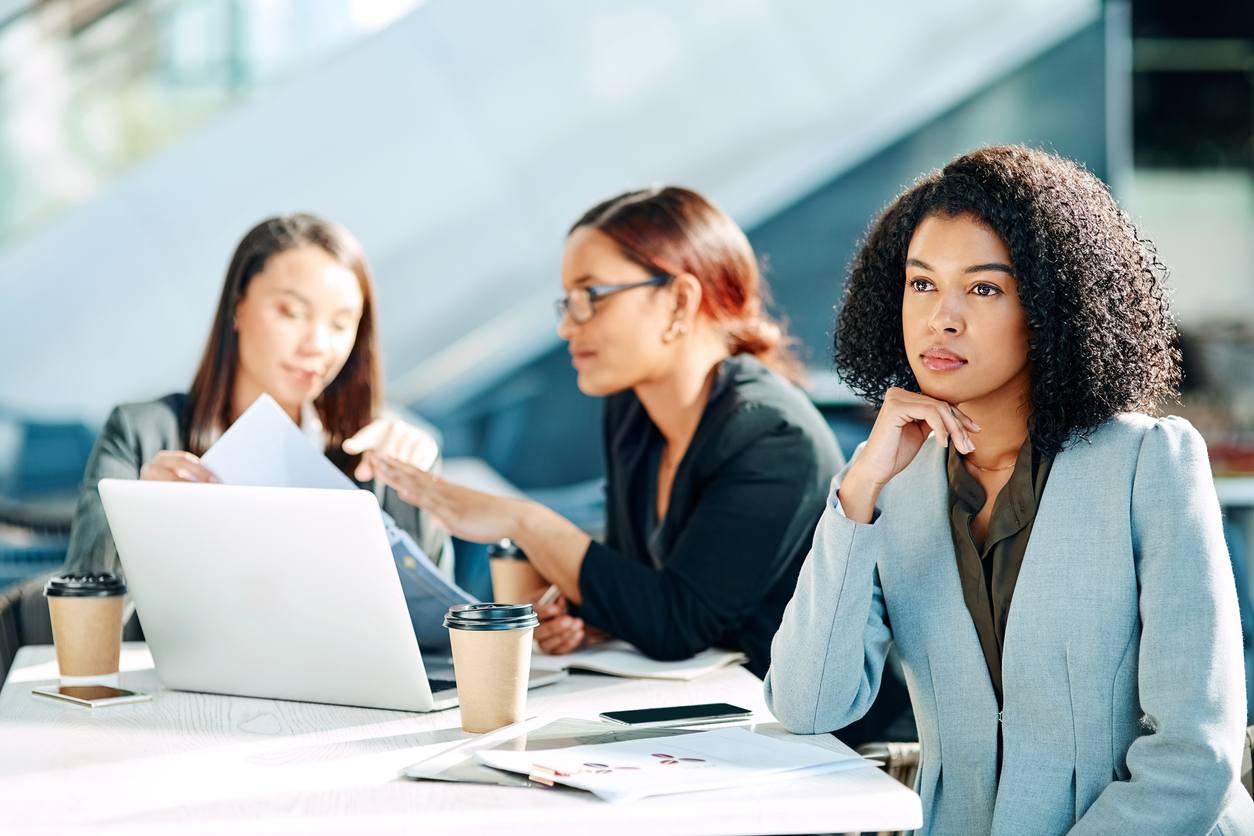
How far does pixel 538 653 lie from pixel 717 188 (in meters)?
5.00

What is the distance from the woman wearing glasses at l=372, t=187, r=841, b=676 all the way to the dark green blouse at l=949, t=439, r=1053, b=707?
43cm

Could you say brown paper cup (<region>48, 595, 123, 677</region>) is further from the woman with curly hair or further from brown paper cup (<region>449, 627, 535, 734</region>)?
the woman with curly hair

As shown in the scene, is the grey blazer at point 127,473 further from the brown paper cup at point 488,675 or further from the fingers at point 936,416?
the fingers at point 936,416

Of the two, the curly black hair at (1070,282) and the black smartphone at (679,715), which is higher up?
the curly black hair at (1070,282)

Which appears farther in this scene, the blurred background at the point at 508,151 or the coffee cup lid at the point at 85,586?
the blurred background at the point at 508,151

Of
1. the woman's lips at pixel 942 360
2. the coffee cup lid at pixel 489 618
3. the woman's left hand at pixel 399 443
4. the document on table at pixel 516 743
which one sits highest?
the woman's lips at pixel 942 360

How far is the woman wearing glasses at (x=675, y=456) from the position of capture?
1.90 metres

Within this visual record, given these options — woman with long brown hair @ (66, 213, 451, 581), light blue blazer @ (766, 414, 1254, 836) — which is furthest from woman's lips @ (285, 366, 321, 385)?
light blue blazer @ (766, 414, 1254, 836)

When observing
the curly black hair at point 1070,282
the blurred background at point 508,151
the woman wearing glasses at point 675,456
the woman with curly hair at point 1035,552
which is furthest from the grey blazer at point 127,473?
the blurred background at point 508,151

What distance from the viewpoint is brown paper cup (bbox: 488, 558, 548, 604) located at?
6.79 feet

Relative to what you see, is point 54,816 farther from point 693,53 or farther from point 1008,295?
point 693,53

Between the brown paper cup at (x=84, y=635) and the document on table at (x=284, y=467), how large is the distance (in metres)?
0.23

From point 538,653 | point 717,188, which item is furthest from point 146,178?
point 538,653

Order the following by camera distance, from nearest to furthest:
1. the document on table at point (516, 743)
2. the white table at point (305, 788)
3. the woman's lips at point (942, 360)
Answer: the white table at point (305, 788)
the document on table at point (516, 743)
the woman's lips at point (942, 360)
